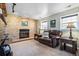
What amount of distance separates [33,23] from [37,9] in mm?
392

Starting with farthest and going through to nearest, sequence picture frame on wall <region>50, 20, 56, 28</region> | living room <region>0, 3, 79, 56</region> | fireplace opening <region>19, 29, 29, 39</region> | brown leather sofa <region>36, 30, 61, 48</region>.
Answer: brown leather sofa <region>36, 30, 61, 48</region> < picture frame on wall <region>50, 20, 56, 28</region> < fireplace opening <region>19, 29, 29, 39</region> < living room <region>0, 3, 79, 56</region>

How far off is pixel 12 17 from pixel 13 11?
148mm

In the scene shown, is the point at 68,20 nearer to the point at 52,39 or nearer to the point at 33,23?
the point at 33,23

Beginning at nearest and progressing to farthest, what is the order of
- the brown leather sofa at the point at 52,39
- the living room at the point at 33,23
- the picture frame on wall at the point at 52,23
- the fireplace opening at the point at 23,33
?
the living room at the point at 33,23 < the fireplace opening at the point at 23,33 < the picture frame on wall at the point at 52,23 < the brown leather sofa at the point at 52,39

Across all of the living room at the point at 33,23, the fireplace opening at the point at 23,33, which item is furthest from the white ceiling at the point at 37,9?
the fireplace opening at the point at 23,33

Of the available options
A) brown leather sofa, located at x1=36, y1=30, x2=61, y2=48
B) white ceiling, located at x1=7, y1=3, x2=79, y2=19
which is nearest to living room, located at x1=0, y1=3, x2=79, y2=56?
white ceiling, located at x1=7, y1=3, x2=79, y2=19

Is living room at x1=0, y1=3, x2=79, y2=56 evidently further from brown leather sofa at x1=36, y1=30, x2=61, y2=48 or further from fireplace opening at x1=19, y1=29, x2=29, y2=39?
brown leather sofa at x1=36, y1=30, x2=61, y2=48

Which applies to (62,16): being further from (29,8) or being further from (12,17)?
(12,17)

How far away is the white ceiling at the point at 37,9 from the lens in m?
1.81

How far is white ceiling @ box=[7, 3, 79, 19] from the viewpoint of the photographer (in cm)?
181

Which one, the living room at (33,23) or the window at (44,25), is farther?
the window at (44,25)

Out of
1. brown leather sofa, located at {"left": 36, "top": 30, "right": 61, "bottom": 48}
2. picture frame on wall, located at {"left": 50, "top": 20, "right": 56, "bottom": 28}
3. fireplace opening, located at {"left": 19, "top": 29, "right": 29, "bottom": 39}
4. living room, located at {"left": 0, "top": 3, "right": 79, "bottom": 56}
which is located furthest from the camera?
brown leather sofa, located at {"left": 36, "top": 30, "right": 61, "bottom": 48}

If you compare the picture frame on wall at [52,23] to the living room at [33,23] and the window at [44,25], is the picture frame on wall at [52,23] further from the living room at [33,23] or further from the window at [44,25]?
the window at [44,25]

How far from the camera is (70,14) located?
1925 millimetres
